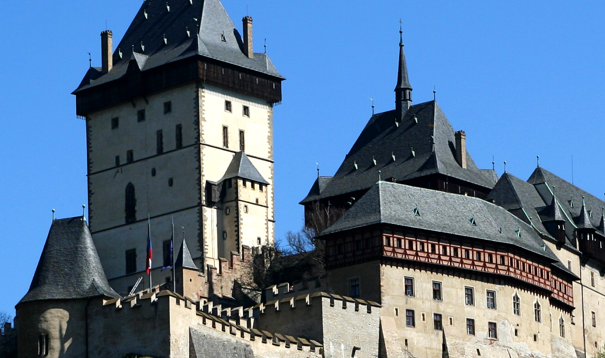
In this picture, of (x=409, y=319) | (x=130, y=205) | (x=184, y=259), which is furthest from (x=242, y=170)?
(x=409, y=319)

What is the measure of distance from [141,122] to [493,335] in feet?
91.0

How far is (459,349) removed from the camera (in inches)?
3504

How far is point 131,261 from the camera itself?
4208 inches

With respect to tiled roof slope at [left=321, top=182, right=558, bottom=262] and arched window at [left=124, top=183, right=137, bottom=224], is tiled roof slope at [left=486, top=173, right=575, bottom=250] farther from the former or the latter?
arched window at [left=124, top=183, right=137, bottom=224]

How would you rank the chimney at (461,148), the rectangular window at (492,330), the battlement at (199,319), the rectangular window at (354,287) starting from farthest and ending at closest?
the chimney at (461,148)
the rectangular window at (492,330)
the rectangular window at (354,287)
the battlement at (199,319)

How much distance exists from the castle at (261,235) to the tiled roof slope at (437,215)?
130 mm

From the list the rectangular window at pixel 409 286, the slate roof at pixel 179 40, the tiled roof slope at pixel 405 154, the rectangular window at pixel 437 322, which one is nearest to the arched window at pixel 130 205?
the slate roof at pixel 179 40

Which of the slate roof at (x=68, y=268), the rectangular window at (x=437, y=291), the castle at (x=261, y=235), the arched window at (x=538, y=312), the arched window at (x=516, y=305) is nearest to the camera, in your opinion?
the slate roof at (x=68, y=268)

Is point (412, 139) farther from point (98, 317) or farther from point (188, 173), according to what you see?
point (98, 317)

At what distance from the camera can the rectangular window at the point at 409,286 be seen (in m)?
88.6

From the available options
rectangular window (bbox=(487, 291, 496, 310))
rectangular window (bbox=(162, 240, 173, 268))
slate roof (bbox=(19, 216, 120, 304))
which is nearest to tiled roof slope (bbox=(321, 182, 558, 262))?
rectangular window (bbox=(487, 291, 496, 310))

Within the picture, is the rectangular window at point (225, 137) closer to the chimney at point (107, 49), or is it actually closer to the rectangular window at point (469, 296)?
the chimney at point (107, 49)

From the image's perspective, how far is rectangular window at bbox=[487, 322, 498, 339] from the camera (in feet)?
298

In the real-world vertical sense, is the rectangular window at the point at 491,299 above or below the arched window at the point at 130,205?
below
